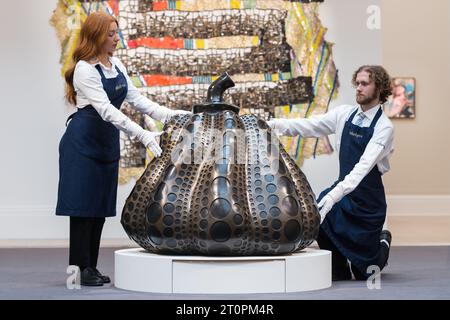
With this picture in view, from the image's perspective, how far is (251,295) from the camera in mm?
3688

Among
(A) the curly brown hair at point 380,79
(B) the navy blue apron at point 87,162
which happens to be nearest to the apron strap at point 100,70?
(B) the navy blue apron at point 87,162

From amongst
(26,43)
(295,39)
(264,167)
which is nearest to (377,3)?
(295,39)

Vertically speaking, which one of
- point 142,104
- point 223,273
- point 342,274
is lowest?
point 342,274

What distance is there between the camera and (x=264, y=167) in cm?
390

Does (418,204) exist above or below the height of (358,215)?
below

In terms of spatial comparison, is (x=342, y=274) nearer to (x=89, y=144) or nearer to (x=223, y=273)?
(x=223, y=273)

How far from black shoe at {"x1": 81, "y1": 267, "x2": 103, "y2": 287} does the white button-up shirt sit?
1205 millimetres

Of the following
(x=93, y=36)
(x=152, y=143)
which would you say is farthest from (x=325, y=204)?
(x=93, y=36)

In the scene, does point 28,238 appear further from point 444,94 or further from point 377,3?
point 444,94

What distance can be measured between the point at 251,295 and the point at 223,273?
0.15 m

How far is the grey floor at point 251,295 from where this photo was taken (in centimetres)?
372

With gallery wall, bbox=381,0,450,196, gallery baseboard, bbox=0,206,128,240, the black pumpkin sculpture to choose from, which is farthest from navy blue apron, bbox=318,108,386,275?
gallery wall, bbox=381,0,450,196

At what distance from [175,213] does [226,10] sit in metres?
4.69

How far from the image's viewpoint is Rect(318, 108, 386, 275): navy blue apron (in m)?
4.57
